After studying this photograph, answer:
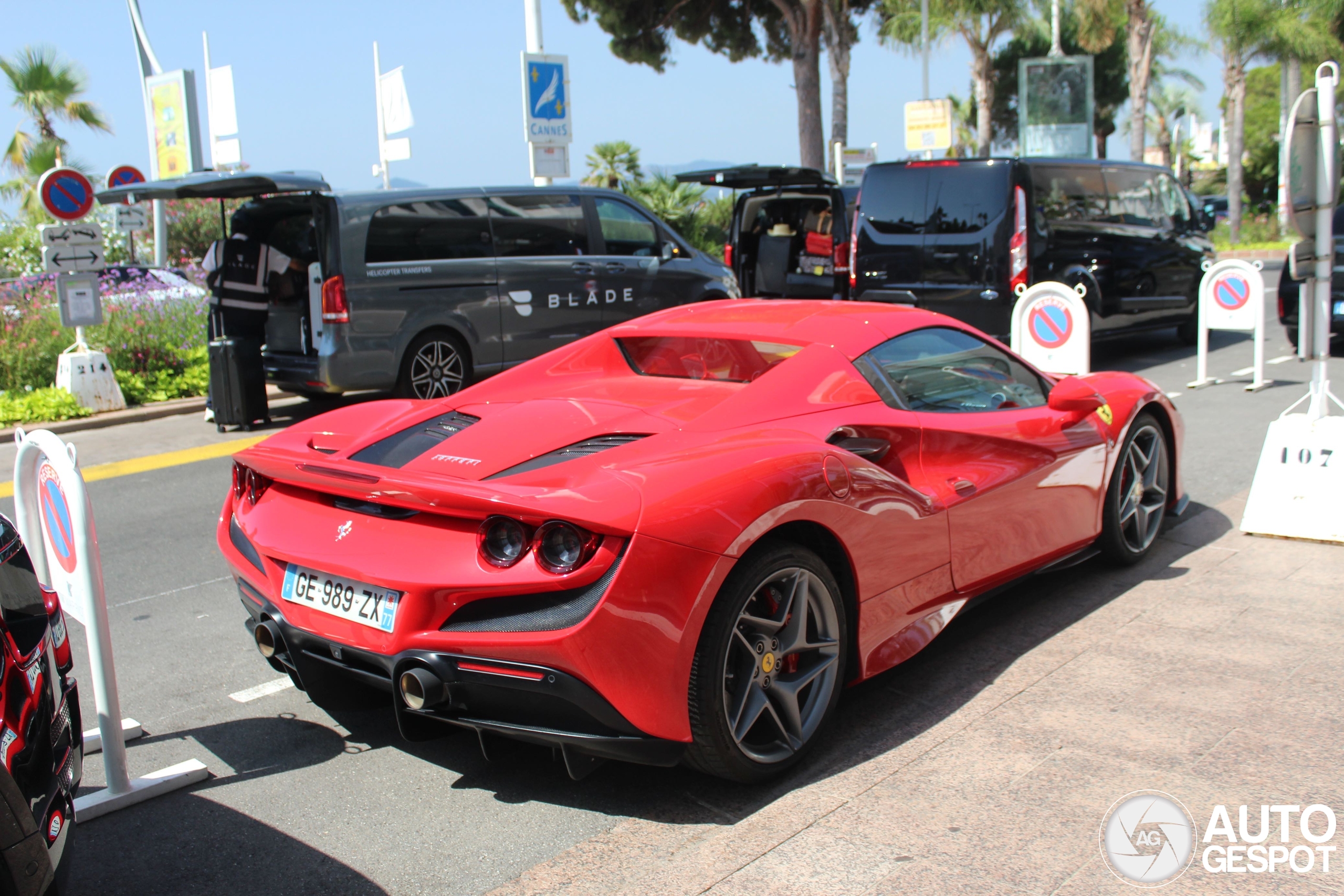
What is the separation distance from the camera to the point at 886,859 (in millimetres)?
2846

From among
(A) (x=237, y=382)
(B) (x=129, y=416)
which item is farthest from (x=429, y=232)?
(B) (x=129, y=416)

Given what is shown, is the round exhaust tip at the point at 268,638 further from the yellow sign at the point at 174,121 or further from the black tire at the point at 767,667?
the yellow sign at the point at 174,121

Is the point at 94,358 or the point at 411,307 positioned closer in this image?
the point at 411,307

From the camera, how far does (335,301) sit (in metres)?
9.31

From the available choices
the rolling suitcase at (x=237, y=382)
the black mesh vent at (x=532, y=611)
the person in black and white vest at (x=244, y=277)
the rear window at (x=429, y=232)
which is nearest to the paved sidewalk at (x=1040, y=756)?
the black mesh vent at (x=532, y=611)

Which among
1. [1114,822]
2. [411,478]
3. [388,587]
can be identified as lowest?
[1114,822]

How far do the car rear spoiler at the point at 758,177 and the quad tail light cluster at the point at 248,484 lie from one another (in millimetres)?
9031

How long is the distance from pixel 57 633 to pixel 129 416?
360 inches

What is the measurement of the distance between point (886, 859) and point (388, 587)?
1438 mm

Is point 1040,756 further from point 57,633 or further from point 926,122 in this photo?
point 926,122

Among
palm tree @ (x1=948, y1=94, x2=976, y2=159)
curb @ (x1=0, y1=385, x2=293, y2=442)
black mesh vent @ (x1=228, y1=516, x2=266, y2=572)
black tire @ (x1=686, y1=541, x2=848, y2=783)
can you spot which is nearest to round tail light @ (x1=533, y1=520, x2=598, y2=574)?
black tire @ (x1=686, y1=541, x2=848, y2=783)

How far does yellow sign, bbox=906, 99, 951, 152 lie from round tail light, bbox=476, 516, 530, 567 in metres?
Answer: 30.8

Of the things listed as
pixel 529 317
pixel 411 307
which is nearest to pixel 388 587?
pixel 411 307

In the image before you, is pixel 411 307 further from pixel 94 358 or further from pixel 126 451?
pixel 94 358
